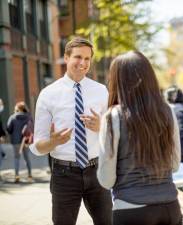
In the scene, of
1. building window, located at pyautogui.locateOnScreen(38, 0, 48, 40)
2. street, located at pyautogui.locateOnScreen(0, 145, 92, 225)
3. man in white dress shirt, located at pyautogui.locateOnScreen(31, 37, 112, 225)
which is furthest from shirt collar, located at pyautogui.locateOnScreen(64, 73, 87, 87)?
building window, located at pyautogui.locateOnScreen(38, 0, 48, 40)

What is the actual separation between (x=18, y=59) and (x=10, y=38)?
143cm

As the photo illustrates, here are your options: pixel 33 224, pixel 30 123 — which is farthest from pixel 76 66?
→ pixel 30 123

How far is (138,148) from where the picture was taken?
2902 millimetres

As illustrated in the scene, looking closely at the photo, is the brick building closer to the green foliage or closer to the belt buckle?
the green foliage

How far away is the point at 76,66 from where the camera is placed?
396 centimetres

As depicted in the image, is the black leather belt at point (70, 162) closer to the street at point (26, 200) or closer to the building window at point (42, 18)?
the street at point (26, 200)

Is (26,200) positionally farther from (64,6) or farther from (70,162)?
(64,6)

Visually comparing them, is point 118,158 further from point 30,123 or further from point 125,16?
point 125,16

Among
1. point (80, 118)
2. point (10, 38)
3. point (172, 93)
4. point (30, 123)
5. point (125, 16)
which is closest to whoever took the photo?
point (80, 118)

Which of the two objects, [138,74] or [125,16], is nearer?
[138,74]

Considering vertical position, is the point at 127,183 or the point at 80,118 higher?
the point at 80,118

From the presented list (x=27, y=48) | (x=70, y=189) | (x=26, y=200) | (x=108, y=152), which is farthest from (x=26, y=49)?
(x=108, y=152)

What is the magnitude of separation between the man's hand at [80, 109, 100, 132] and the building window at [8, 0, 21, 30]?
20.1m

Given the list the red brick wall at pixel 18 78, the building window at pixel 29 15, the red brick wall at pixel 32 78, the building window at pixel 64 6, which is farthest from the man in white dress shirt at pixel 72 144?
the building window at pixel 64 6
